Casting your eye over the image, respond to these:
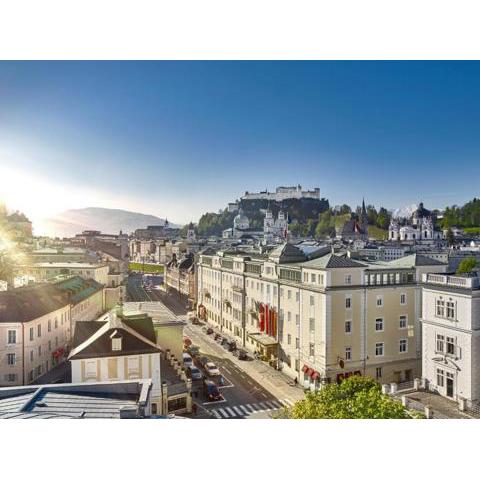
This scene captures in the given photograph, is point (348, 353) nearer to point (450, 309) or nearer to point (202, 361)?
point (450, 309)

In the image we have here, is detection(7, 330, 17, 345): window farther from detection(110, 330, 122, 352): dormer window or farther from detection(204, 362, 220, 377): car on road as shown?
detection(204, 362, 220, 377): car on road

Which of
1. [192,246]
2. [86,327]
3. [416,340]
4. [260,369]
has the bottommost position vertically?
[260,369]

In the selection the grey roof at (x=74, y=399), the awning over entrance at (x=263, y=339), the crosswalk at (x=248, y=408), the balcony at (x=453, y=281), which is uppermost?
the balcony at (x=453, y=281)

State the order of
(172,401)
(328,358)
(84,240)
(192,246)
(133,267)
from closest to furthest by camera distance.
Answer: (172,401), (84,240), (328,358), (133,267), (192,246)

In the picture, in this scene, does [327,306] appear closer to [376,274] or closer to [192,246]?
[376,274]

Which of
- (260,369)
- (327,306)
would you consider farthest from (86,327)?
(327,306)

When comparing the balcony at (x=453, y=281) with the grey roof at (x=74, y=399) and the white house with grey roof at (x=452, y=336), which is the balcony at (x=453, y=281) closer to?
the white house with grey roof at (x=452, y=336)

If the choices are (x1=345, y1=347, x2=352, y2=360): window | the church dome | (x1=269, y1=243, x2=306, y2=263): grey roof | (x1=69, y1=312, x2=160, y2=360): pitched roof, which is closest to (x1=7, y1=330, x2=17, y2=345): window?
(x1=69, y1=312, x2=160, y2=360): pitched roof

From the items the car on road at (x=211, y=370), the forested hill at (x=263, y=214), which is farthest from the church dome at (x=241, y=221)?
the car on road at (x=211, y=370)
